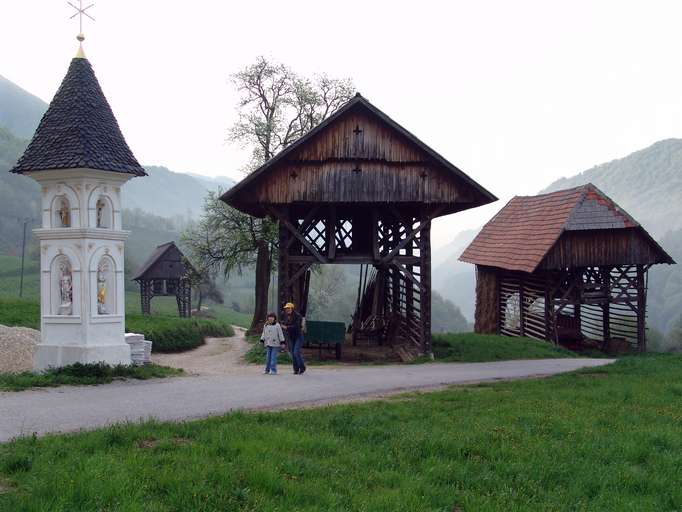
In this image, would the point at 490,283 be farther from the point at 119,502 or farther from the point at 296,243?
the point at 119,502

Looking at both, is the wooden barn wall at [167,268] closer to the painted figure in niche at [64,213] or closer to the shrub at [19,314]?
the shrub at [19,314]

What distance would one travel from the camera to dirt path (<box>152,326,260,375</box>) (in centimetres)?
1744

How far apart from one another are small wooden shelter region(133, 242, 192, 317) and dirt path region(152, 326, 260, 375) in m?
21.4

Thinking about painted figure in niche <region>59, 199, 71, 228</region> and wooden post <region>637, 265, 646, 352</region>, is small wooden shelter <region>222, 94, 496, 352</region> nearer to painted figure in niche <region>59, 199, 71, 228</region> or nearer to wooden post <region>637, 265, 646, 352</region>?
painted figure in niche <region>59, 199, 71, 228</region>

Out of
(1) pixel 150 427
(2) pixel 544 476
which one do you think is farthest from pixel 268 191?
(2) pixel 544 476

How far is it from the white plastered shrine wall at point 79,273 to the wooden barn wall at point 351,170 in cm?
566

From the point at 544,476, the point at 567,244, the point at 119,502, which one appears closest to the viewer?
the point at 119,502

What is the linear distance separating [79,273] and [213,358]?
9.71 m

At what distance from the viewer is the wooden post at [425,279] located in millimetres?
19672

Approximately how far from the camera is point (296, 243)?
947 inches

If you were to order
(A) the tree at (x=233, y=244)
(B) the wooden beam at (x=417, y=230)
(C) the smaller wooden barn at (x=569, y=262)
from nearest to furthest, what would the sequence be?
(B) the wooden beam at (x=417, y=230) → (C) the smaller wooden barn at (x=569, y=262) → (A) the tree at (x=233, y=244)

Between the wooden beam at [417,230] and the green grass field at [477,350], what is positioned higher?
the wooden beam at [417,230]

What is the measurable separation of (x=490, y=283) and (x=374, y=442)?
26.7 metres

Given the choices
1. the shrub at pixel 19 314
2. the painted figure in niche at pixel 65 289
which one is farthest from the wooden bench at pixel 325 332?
the shrub at pixel 19 314
